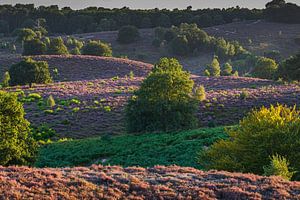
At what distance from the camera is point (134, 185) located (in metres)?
17.8

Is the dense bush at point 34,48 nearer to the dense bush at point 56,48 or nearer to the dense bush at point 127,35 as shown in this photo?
the dense bush at point 56,48

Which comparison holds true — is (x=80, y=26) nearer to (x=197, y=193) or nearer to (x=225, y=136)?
(x=225, y=136)

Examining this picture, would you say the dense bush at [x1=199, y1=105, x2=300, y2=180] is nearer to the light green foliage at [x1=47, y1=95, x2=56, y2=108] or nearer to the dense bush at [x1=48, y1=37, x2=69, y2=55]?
the light green foliage at [x1=47, y1=95, x2=56, y2=108]

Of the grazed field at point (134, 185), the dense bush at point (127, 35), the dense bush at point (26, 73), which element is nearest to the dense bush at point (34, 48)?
the dense bush at point (26, 73)

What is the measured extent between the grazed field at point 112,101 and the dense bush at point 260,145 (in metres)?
18.9

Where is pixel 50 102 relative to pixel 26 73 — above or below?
below

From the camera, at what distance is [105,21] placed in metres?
151

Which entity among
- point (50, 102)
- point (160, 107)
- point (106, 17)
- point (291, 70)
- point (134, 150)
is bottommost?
point (134, 150)

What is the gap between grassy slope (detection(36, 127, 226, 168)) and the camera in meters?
32.7

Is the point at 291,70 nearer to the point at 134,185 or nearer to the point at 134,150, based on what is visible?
the point at 134,150

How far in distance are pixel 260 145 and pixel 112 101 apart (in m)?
30.6

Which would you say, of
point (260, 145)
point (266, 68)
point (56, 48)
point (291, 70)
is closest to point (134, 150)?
point (260, 145)

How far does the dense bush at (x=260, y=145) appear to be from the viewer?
24.7 m

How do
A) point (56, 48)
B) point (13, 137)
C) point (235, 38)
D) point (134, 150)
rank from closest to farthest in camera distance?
point (13, 137) → point (134, 150) → point (56, 48) → point (235, 38)
